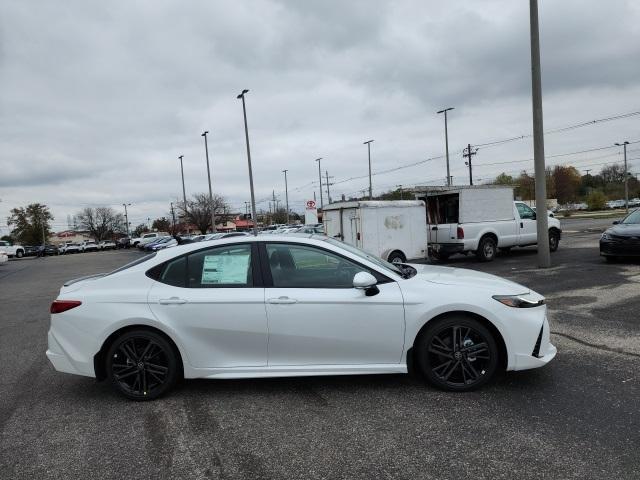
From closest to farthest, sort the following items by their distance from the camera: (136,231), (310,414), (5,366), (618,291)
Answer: (310,414) → (5,366) → (618,291) → (136,231)

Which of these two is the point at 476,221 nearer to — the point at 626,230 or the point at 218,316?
the point at 626,230

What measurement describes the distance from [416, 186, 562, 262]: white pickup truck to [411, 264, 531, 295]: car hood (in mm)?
10084

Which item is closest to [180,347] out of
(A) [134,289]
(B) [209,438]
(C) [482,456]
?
(A) [134,289]

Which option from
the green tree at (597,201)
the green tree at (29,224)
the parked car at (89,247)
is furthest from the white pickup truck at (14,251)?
the green tree at (597,201)

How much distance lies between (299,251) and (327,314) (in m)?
0.66

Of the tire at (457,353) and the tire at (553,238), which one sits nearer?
the tire at (457,353)

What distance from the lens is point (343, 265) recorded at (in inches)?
175

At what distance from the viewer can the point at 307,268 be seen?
445cm

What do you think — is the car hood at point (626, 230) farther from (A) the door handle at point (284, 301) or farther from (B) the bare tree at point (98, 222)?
(B) the bare tree at point (98, 222)

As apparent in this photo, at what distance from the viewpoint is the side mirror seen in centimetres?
408

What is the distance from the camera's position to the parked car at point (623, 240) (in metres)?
11.8


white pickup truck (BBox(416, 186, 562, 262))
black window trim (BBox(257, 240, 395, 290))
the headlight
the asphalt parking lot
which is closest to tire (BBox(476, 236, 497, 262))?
white pickup truck (BBox(416, 186, 562, 262))

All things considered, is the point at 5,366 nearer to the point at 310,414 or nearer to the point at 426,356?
the point at 310,414

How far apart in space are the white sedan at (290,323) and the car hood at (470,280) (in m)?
0.03
